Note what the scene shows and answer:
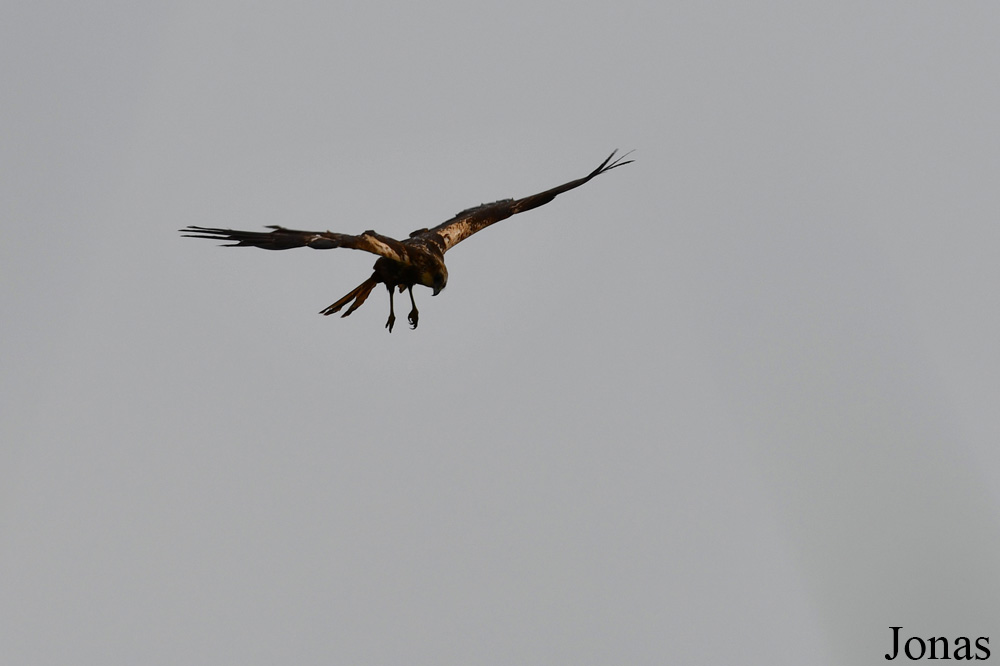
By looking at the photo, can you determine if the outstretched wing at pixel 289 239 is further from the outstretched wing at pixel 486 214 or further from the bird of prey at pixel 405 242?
the outstretched wing at pixel 486 214

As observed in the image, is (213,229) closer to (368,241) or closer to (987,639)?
(368,241)

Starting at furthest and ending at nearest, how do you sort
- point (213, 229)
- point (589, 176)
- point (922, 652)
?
point (922, 652), point (589, 176), point (213, 229)

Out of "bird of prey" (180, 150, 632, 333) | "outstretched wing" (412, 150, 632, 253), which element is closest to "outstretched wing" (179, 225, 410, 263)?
"bird of prey" (180, 150, 632, 333)

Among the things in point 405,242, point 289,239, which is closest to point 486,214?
point 405,242

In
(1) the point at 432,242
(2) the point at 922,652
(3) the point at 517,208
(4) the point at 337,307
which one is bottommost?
(2) the point at 922,652

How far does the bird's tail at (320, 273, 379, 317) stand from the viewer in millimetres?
15106

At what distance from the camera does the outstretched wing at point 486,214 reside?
17.7 metres

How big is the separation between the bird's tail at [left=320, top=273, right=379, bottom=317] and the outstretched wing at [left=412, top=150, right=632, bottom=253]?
1676 millimetres

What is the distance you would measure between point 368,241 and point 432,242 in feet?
7.56

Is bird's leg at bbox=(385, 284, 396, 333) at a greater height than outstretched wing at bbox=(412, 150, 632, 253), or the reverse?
outstretched wing at bbox=(412, 150, 632, 253)

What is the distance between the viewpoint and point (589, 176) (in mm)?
18750

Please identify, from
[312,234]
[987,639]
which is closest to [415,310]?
[312,234]

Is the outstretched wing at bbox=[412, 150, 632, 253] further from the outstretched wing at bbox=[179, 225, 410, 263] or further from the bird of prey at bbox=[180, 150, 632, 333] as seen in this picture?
the outstretched wing at bbox=[179, 225, 410, 263]

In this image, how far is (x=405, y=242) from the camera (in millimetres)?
16078
